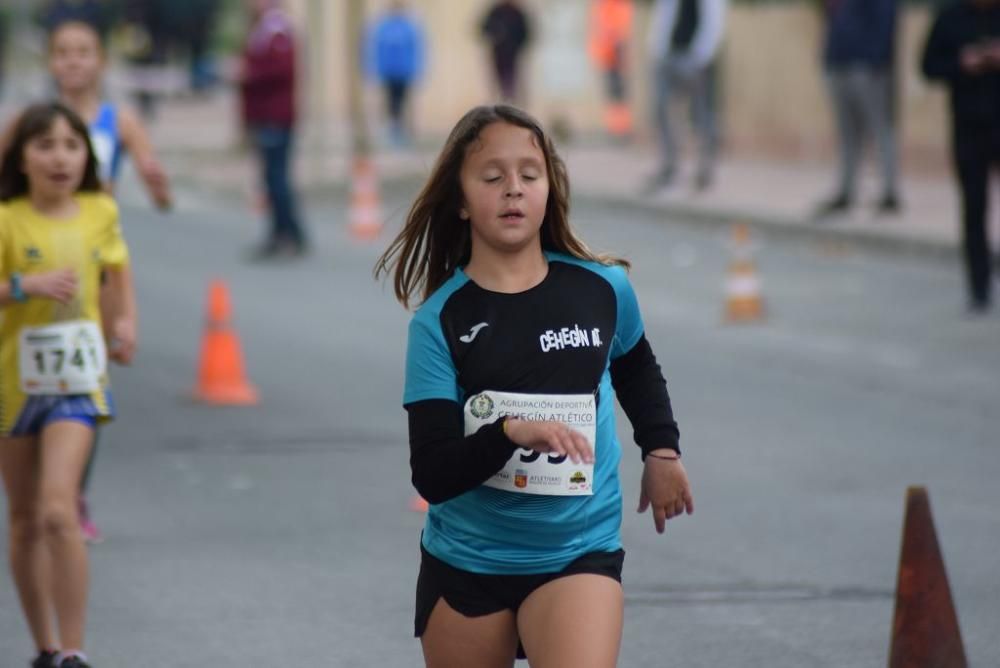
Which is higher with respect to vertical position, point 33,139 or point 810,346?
point 33,139

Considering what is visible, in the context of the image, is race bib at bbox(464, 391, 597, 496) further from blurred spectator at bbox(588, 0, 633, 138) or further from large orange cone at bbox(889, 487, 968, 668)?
blurred spectator at bbox(588, 0, 633, 138)

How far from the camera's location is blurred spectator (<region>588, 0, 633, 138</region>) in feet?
97.6

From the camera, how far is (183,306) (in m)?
14.4

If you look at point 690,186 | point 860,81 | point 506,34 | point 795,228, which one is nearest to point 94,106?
point 860,81

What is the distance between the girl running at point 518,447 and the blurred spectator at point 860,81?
13.2 m

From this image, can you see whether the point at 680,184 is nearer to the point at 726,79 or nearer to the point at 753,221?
the point at 753,221

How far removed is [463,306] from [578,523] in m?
0.50

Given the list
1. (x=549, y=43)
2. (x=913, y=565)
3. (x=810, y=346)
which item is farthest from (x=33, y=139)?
(x=549, y=43)

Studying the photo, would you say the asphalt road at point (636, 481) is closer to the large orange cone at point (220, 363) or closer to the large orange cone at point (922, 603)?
the large orange cone at point (220, 363)

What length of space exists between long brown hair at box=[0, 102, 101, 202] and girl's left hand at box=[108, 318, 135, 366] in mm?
494

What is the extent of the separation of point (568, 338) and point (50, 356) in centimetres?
225

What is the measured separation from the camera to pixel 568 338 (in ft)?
13.9

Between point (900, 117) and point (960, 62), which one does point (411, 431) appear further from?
point (900, 117)

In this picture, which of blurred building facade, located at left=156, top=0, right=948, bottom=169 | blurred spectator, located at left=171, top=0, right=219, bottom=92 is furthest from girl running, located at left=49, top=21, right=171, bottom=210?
blurred spectator, located at left=171, top=0, right=219, bottom=92
